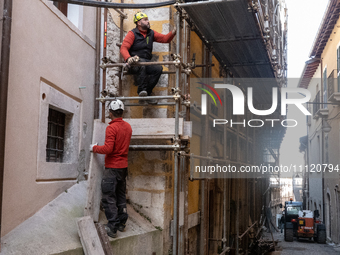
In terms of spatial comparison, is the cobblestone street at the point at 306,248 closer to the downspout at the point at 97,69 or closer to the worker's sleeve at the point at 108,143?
the downspout at the point at 97,69

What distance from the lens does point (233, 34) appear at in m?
8.02

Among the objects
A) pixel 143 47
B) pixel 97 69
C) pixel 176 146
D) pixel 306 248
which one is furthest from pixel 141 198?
pixel 306 248

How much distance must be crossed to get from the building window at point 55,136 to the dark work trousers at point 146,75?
1222mm

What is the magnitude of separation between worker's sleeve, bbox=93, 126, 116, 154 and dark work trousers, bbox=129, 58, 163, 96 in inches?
46.4

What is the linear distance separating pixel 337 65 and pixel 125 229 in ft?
47.4

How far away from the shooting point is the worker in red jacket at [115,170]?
5473 millimetres

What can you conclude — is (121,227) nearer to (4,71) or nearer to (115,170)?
(115,170)

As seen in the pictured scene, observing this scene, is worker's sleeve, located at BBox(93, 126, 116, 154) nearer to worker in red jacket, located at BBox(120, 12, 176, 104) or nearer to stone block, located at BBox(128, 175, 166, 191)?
worker in red jacket, located at BBox(120, 12, 176, 104)

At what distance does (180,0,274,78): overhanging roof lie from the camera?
6902 millimetres

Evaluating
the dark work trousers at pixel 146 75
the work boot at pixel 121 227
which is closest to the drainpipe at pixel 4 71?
the work boot at pixel 121 227

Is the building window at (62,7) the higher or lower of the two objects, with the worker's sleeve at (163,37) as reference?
higher

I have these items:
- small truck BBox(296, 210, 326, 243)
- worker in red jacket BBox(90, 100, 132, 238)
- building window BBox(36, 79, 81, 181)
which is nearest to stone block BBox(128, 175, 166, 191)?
building window BBox(36, 79, 81, 181)

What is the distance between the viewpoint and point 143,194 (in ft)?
22.6

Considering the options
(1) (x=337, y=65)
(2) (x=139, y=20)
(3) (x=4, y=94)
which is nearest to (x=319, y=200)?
(1) (x=337, y=65)
